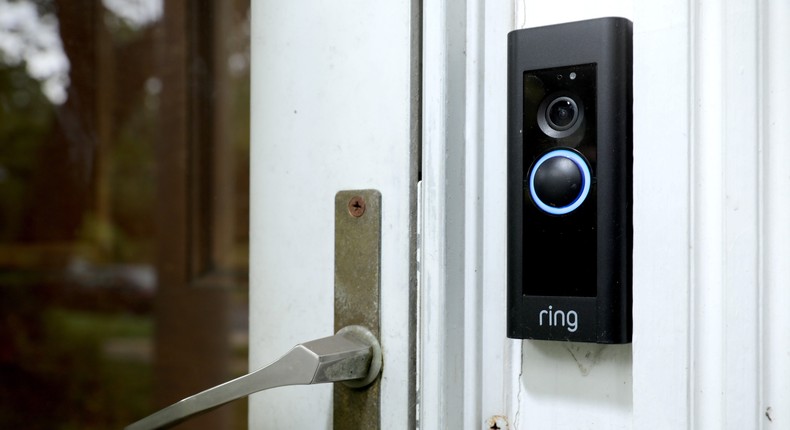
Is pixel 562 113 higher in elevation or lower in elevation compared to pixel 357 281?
higher

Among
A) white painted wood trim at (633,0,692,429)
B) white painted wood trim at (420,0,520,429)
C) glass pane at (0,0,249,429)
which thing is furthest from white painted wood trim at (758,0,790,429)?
glass pane at (0,0,249,429)

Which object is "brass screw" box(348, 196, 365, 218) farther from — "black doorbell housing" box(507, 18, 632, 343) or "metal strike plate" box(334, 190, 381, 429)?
Answer: "black doorbell housing" box(507, 18, 632, 343)

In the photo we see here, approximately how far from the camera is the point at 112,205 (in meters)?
0.69

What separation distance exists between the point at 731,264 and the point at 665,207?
0.05 meters

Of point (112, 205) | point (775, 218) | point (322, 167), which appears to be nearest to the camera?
point (775, 218)

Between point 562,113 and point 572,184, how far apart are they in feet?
0.15

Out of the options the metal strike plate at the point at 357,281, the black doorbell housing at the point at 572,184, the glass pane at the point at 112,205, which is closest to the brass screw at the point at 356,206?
the metal strike plate at the point at 357,281

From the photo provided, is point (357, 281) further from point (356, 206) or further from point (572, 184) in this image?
point (572, 184)

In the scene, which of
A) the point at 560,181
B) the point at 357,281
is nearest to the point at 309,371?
the point at 357,281

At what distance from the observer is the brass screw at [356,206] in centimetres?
45

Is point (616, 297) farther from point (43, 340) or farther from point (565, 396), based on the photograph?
point (43, 340)

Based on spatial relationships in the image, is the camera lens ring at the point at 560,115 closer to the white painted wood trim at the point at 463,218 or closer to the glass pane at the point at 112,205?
the white painted wood trim at the point at 463,218

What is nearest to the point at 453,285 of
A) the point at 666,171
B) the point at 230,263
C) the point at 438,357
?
the point at 438,357

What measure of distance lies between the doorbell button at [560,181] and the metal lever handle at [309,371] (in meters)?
0.15
